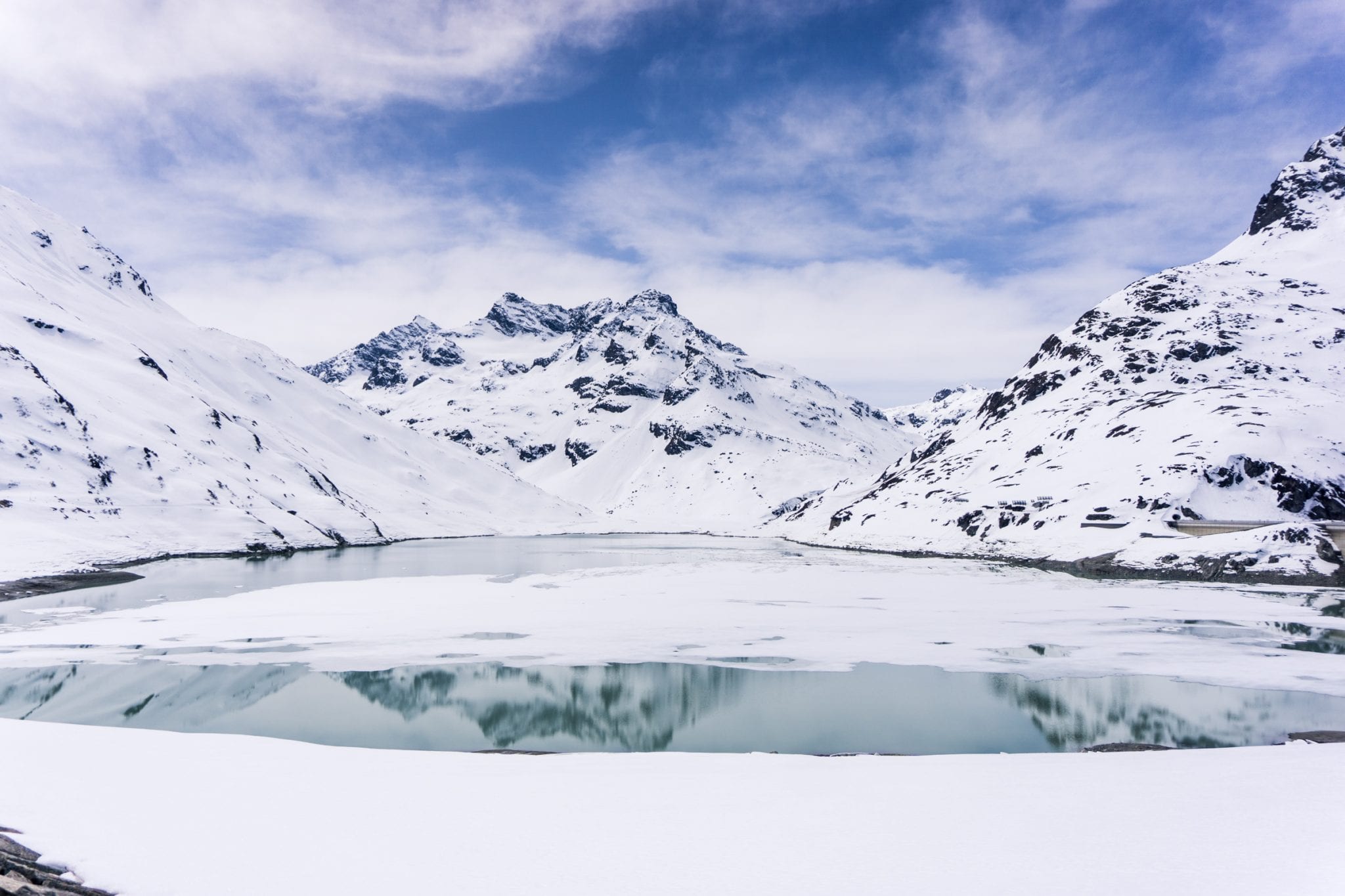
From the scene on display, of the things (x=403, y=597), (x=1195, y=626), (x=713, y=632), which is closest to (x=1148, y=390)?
(x=1195, y=626)

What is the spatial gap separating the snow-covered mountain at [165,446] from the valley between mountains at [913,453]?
0.35m

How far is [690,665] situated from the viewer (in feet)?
81.8

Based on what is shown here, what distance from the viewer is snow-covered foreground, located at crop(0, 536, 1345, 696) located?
25.1m

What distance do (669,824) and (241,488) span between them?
84.6 meters

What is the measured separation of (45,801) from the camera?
1010 cm

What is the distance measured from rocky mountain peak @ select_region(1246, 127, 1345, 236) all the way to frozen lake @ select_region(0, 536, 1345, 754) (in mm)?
144424

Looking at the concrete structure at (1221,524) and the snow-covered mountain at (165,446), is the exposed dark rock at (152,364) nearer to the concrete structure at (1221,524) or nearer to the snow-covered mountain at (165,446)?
the snow-covered mountain at (165,446)

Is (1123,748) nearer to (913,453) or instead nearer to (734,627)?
(734,627)

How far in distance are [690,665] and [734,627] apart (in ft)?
23.5

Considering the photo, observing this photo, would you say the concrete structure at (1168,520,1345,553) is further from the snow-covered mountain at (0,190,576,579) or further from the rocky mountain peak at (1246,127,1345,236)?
the rocky mountain peak at (1246,127,1345,236)

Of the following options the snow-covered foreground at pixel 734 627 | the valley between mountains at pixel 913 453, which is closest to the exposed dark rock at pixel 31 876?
the snow-covered foreground at pixel 734 627

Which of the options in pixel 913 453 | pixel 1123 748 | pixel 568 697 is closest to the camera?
pixel 1123 748

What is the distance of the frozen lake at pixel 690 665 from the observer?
17.9 metres

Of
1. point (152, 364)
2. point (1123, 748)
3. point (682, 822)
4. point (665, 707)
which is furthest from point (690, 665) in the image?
point (152, 364)
